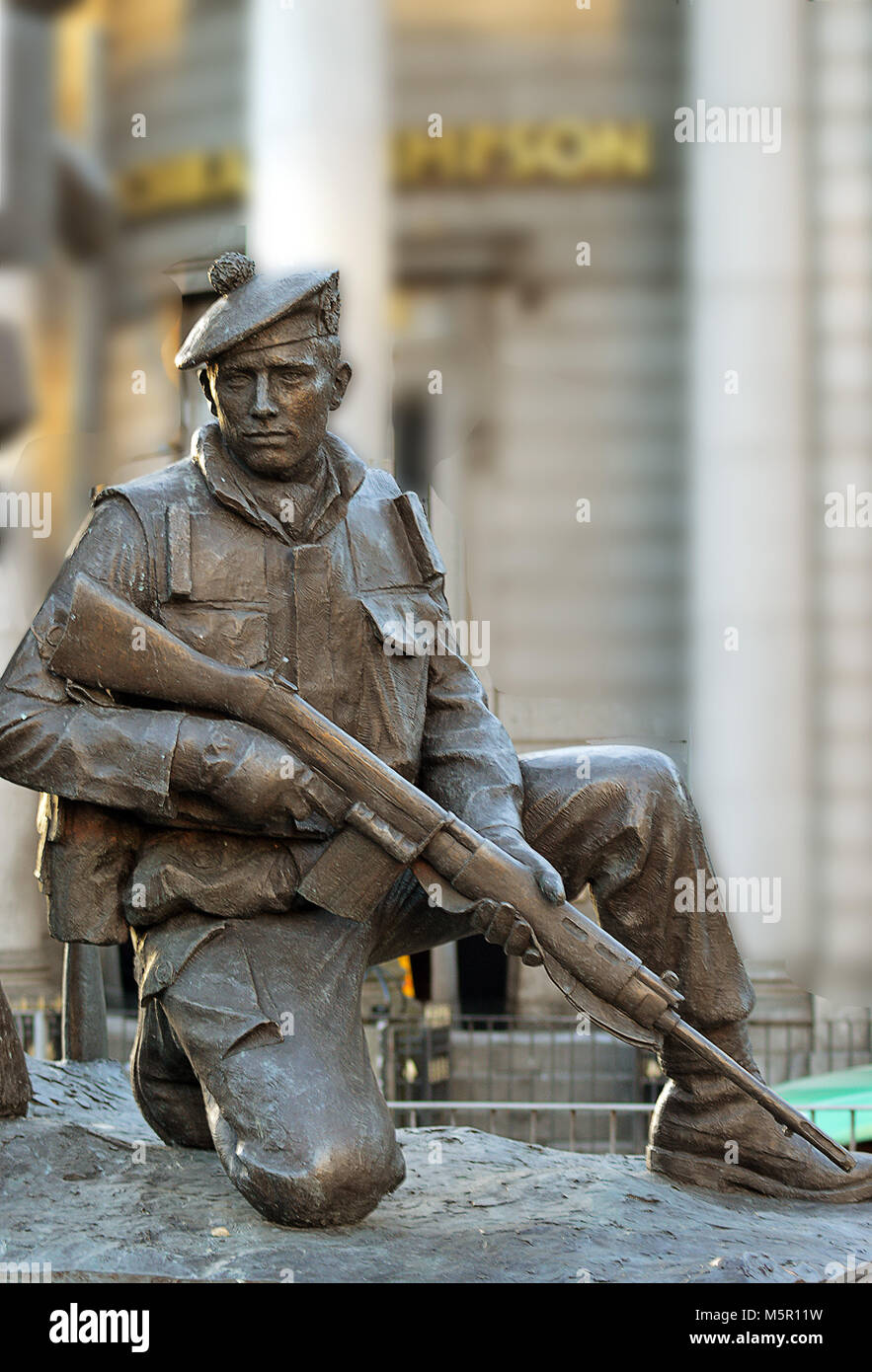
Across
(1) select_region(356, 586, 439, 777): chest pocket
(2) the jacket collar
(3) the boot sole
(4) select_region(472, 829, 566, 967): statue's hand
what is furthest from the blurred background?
(4) select_region(472, 829, 566, 967): statue's hand

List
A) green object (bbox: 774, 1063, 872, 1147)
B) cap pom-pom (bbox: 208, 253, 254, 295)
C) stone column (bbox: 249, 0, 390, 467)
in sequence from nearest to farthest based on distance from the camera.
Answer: cap pom-pom (bbox: 208, 253, 254, 295) → green object (bbox: 774, 1063, 872, 1147) → stone column (bbox: 249, 0, 390, 467)

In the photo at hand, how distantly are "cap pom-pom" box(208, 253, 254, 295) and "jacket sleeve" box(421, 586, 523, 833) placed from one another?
39.5 inches

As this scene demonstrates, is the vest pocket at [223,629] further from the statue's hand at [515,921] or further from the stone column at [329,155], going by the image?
the stone column at [329,155]

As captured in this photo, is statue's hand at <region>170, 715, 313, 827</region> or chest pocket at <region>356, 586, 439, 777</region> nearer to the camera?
statue's hand at <region>170, 715, 313, 827</region>

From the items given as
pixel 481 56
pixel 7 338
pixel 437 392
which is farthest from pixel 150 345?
pixel 7 338

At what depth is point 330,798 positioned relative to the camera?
15.9ft

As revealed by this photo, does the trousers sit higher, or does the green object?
the trousers

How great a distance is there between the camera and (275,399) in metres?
4.94

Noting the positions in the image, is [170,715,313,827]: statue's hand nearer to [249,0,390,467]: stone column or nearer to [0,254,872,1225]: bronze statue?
[0,254,872,1225]: bronze statue

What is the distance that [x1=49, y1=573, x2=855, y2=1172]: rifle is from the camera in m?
4.77

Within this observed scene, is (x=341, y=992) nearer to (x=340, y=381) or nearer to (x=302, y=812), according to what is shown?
(x=302, y=812)

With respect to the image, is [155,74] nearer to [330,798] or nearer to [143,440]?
[143,440]
